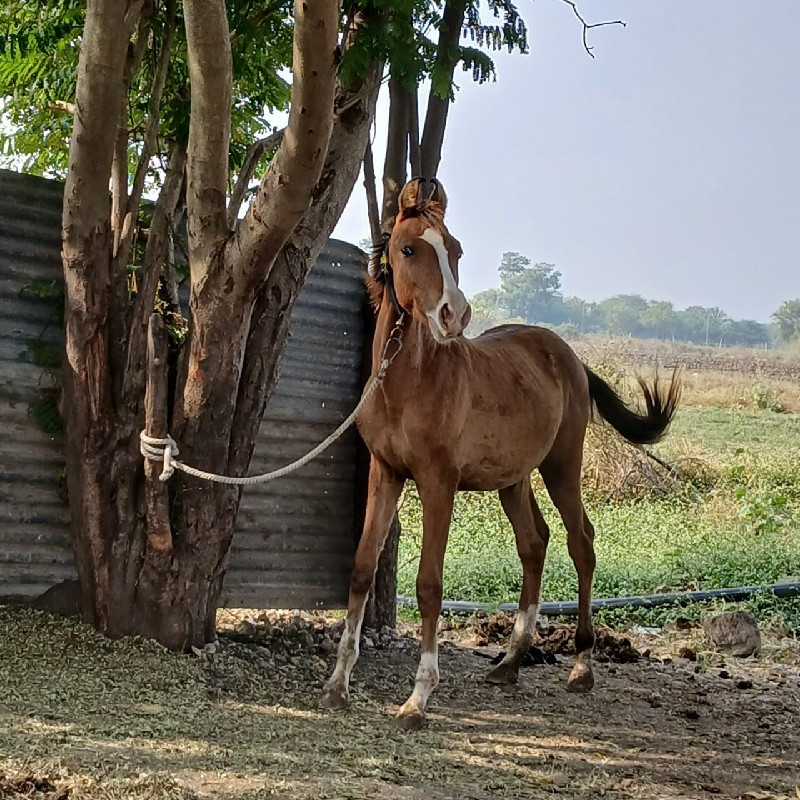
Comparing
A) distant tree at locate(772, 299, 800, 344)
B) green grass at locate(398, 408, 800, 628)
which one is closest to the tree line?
distant tree at locate(772, 299, 800, 344)

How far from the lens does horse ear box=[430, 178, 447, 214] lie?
4230mm

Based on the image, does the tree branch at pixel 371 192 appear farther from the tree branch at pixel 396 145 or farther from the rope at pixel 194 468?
the rope at pixel 194 468

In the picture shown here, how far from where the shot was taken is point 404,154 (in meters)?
5.28

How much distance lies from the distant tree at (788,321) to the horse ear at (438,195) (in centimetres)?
1413

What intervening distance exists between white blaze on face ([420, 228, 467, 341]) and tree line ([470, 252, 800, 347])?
1047cm

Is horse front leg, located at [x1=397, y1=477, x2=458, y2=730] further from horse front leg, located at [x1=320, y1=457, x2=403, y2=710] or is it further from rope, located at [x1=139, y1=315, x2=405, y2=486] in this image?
rope, located at [x1=139, y1=315, x2=405, y2=486]

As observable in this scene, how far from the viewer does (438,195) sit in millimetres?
4254

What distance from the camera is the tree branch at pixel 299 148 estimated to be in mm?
3381

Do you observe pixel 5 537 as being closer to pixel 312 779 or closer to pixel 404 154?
pixel 312 779

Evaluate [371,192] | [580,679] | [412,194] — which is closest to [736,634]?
[580,679]

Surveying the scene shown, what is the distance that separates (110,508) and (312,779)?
5.60 feet

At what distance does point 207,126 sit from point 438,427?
1.48 m

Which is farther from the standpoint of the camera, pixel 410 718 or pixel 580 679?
pixel 580 679

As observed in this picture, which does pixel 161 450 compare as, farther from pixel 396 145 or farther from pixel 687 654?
pixel 687 654
